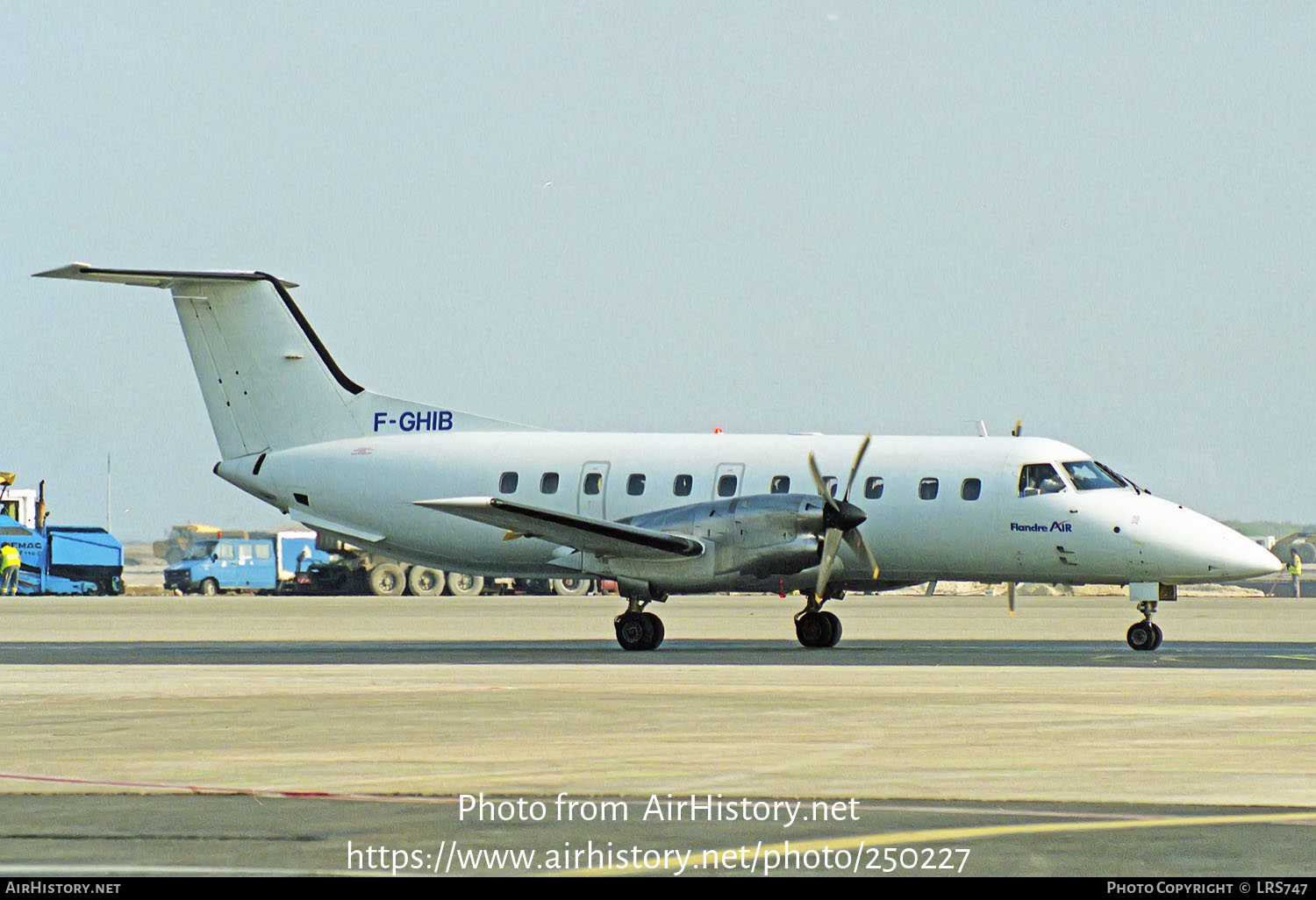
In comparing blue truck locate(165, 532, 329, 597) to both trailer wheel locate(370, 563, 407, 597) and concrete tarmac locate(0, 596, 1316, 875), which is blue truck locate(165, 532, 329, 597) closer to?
trailer wheel locate(370, 563, 407, 597)

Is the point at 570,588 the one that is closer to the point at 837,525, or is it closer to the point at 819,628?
the point at 819,628

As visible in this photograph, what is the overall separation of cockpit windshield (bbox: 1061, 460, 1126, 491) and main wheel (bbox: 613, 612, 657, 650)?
8172mm

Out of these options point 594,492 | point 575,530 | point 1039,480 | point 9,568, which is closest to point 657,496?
point 594,492

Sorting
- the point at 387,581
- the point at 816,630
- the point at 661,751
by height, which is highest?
the point at 661,751

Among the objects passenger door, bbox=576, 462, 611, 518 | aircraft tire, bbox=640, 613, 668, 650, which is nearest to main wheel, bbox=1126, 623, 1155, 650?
aircraft tire, bbox=640, 613, 668, 650

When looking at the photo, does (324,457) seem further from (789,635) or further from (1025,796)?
(1025,796)

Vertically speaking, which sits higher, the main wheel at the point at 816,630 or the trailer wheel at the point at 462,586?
the main wheel at the point at 816,630

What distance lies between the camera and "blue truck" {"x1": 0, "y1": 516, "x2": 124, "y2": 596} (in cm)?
6084

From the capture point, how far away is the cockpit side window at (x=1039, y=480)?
98.2ft

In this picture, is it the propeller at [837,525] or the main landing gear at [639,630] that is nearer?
the propeller at [837,525]

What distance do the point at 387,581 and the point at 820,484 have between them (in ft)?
125

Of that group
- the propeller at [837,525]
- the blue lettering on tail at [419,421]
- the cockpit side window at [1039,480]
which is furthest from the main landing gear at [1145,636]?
the blue lettering on tail at [419,421]

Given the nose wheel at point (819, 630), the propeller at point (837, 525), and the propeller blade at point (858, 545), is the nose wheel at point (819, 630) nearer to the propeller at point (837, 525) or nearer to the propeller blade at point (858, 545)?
the propeller at point (837, 525)

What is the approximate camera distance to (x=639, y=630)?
29.6m
